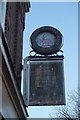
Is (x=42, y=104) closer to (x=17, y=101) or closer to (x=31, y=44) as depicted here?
(x=17, y=101)

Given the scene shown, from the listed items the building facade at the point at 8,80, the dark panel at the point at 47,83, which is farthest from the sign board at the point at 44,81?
the building facade at the point at 8,80

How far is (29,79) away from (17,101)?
161cm

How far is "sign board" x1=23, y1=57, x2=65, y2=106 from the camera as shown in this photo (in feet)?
39.1

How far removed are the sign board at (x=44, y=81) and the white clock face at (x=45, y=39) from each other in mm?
1075

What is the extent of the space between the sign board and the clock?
808 millimetres

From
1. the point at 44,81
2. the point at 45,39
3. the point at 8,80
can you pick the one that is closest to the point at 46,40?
the point at 45,39

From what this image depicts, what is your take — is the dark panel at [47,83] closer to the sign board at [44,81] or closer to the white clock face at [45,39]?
the sign board at [44,81]

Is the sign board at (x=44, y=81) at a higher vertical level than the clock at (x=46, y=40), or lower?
lower

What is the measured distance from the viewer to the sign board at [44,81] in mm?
11906

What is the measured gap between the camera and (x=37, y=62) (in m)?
12.8

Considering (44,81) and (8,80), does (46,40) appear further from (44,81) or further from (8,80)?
A: (8,80)

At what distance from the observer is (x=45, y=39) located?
13898 mm

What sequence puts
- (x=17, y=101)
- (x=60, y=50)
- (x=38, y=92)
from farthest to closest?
(x=60, y=50) → (x=38, y=92) → (x=17, y=101)

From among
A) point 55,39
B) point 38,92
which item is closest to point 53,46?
point 55,39
